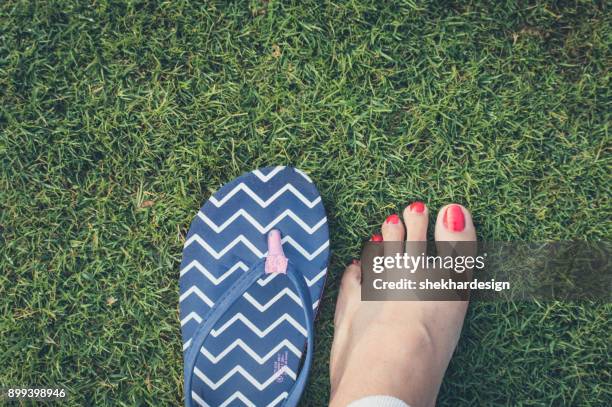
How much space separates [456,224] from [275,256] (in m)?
0.45

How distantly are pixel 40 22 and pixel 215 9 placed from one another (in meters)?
0.44

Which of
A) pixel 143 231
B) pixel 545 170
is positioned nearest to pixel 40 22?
pixel 143 231

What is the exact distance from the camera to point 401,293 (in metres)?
1.50

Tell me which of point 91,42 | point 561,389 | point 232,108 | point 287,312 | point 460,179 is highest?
point 91,42

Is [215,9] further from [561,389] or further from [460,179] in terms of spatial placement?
[561,389]

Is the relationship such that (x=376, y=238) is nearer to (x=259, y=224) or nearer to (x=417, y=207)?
(x=417, y=207)

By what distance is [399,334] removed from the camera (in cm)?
145

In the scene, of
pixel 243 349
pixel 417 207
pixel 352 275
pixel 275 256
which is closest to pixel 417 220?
pixel 417 207

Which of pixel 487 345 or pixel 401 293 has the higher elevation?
pixel 401 293

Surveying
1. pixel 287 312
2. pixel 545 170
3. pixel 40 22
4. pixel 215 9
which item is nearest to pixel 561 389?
pixel 545 170

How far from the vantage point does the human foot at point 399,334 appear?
1395 millimetres

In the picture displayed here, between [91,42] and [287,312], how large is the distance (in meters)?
0.84

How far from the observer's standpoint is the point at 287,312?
1.49m

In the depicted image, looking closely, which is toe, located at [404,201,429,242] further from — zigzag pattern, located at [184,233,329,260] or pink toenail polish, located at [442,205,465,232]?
zigzag pattern, located at [184,233,329,260]
